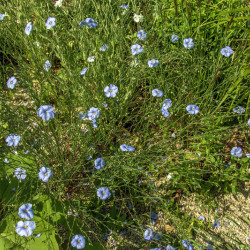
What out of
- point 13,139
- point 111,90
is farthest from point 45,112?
point 111,90

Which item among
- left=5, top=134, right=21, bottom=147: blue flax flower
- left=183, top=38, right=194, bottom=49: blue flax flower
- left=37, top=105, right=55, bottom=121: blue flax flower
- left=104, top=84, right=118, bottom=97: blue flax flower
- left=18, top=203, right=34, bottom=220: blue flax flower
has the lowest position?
left=18, top=203, right=34, bottom=220: blue flax flower

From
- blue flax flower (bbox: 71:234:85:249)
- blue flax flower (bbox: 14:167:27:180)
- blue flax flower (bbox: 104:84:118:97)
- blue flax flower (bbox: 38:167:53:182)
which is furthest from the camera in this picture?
blue flax flower (bbox: 104:84:118:97)

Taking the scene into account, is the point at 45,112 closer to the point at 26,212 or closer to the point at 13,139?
the point at 13,139

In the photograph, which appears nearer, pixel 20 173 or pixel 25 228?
pixel 25 228

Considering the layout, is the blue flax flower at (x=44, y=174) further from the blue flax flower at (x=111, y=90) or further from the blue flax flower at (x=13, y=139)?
the blue flax flower at (x=111, y=90)

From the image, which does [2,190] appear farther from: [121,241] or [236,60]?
[236,60]

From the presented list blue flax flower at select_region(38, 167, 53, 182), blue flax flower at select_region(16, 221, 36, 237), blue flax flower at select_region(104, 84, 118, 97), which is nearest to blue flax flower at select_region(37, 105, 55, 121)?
blue flax flower at select_region(38, 167, 53, 182)

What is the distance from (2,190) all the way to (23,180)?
17cm

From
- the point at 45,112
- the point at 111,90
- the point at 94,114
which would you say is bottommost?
the point at 45,112

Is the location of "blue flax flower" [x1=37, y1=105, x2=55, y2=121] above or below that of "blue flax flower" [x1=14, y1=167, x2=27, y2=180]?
above

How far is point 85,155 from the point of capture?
7.87ft

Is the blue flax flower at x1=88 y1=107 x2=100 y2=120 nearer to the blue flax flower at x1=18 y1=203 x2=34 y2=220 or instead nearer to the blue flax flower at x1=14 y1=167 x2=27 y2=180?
the blue flax flower at x1=14 y1=167 x2=27 y2=180

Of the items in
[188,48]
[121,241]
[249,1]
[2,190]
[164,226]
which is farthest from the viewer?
[249,1]

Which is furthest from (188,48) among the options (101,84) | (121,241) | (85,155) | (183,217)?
(121,241)
